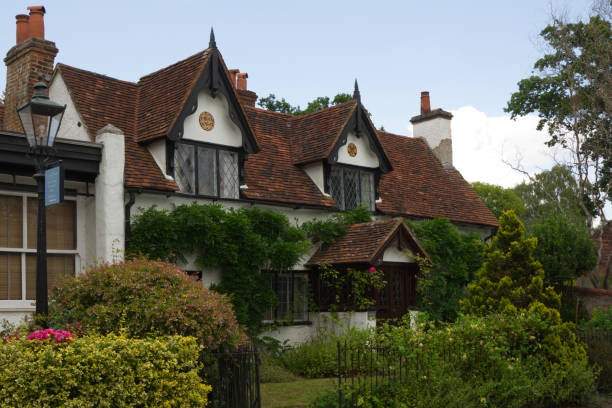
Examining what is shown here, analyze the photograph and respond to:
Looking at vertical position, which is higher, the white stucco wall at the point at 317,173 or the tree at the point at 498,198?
the tree at the point at 498,198

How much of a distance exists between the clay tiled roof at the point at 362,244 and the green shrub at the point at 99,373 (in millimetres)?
8520

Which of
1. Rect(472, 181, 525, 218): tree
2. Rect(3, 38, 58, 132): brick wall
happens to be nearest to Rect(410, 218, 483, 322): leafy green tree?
Rect(3, 38, 58, 132): brick wall

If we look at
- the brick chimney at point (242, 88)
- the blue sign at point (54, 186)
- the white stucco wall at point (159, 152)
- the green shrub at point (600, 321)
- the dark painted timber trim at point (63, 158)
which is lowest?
the green shrub at point (600, 321)

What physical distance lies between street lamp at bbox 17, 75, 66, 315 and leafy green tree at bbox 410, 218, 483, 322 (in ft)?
39.6

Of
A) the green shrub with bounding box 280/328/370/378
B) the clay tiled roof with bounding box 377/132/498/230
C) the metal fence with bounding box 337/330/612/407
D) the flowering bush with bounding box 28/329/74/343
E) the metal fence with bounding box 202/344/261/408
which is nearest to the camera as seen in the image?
the flowering bush with bounding box 28/329/74/343

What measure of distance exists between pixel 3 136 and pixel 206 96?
5490 millimetres

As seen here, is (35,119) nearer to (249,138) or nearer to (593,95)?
(249,138)

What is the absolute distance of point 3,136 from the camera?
1291 cm

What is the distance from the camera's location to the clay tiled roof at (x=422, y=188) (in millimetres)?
22062

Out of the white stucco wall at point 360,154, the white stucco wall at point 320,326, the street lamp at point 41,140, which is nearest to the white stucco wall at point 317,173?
the white stucco wall at point 360,154

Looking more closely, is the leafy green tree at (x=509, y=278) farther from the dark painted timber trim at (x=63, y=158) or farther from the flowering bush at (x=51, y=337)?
the flowering bush at (x=51, y=337)

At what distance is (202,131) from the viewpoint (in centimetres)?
1698

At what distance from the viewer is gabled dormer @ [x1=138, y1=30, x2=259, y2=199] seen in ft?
53.9

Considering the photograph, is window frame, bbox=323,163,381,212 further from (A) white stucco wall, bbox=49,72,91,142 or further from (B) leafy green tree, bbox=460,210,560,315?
(A) white stucco wall, bbox=49,72,91,142
